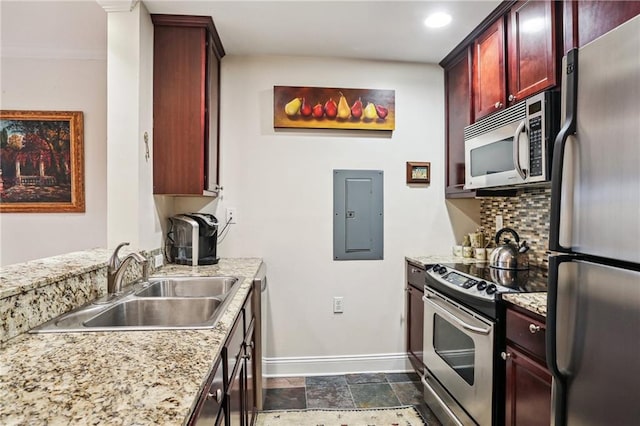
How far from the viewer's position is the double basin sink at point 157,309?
3.81 ft

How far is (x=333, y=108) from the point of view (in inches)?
102

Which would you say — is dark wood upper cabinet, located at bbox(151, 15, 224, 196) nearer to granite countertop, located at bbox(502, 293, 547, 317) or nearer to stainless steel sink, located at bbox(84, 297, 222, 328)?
stainless steel sink, located at bbox(84, 297, 222, 328)

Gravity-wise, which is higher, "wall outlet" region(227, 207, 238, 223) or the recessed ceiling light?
the recessed ceiling light

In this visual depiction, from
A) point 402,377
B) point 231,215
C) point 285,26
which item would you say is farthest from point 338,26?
point 402,377

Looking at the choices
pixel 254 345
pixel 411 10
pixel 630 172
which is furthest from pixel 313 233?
pixel 630 172

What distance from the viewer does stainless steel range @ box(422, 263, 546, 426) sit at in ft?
5.13

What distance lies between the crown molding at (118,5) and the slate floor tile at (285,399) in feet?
8.22

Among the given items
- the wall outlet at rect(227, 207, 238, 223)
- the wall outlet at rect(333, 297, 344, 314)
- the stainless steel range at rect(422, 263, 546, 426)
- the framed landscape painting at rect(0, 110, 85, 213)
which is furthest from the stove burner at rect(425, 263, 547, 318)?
the framed landscape painting at rect(0, 110, 85, 213)

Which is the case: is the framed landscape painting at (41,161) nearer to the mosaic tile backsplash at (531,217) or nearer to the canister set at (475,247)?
the canister set at (475,247)

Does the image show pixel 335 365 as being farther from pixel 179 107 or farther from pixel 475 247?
pixel 179 107

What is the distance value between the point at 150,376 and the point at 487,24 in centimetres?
249

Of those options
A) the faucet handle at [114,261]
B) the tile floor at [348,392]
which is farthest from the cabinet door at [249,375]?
the faucet handle at [114,261]

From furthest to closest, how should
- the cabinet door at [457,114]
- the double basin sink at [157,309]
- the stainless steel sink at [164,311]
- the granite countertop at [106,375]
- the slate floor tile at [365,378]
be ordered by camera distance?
the slate floor tile at [365,378], the cabinet door at [457,114], the stainless steel sink at [164,311], the double basin sink at [157,309], the granite countertop at [106,375]

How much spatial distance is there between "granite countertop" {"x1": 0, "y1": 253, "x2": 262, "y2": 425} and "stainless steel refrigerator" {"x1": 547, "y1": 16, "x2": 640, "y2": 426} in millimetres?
1058
